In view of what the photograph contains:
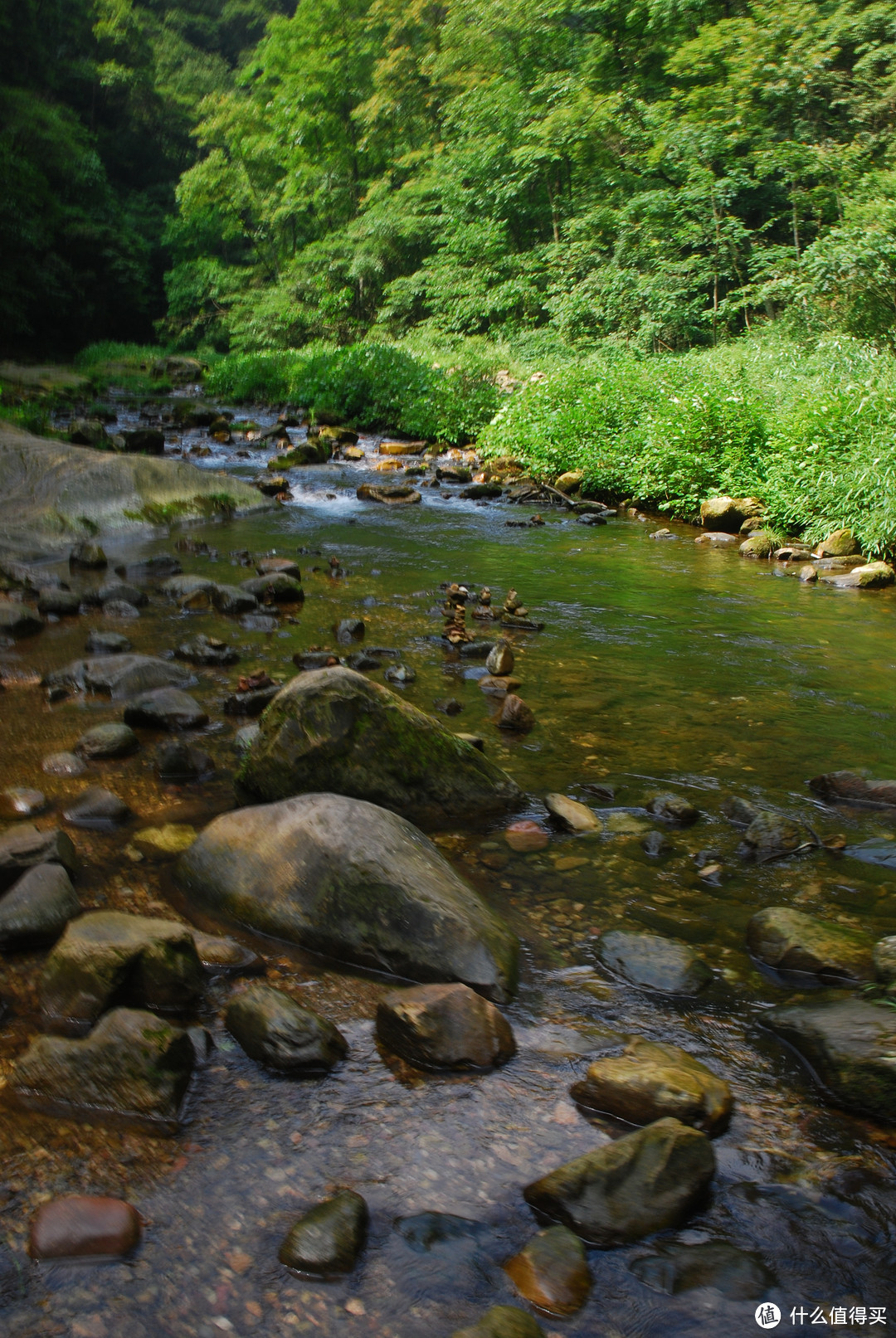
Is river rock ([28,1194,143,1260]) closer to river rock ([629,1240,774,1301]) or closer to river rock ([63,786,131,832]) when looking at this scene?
river rock ([629,1240,774,1301])

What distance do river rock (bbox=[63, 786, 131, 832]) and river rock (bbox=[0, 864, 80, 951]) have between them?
22.7 inches

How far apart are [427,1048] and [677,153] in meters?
28.2

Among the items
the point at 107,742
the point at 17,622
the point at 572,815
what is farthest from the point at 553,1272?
the point at 17,622

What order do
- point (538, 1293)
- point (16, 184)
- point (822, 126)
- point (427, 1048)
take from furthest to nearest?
point (16, 184), point (822, 126), point (427, 1048), point (538, 1293)

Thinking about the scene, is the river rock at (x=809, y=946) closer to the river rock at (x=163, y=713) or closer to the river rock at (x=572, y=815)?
the river rock at (x=572, y=815)

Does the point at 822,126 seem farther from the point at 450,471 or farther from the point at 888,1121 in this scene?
the point at 888,1121

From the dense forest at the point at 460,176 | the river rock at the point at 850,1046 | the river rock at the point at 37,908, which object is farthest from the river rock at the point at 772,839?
the dense forest at the point at 460,176

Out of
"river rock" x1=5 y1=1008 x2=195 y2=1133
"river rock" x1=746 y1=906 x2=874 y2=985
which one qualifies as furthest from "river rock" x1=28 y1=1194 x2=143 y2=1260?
"river rock" x1=746 y1=906 x2=874 y2=985

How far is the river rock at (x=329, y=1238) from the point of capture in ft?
5.43

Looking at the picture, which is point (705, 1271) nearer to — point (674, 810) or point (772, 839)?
point (772, 839)

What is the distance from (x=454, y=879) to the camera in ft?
9.12

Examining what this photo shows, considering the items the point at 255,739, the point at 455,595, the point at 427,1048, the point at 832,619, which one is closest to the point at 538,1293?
the point at 427,1048

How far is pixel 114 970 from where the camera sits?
7.39ft

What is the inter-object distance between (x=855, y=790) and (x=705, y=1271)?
2.58 m
